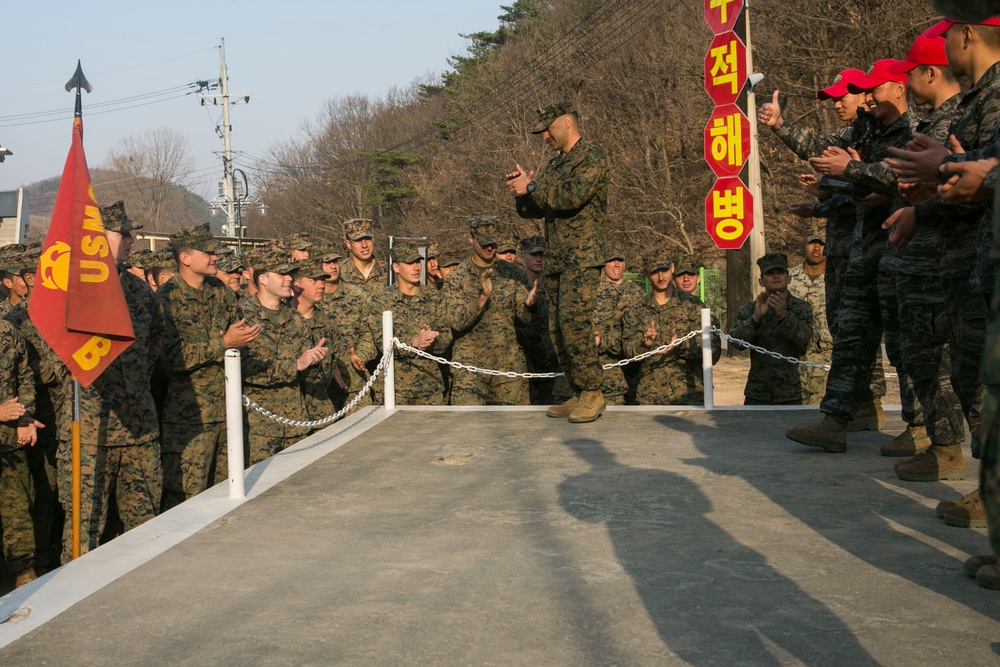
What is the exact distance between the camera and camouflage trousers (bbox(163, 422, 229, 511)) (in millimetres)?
7758

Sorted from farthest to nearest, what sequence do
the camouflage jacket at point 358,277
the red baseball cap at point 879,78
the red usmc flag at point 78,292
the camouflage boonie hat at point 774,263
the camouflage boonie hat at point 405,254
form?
the camouflage jacket at point 358,277
the camouflage boonie hat at point 405,254
the camouflage boonie hat at point 774,263
the red usmc flag at point 78,292
the red baseball cap at point 879,78

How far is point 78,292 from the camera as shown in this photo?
630 cm

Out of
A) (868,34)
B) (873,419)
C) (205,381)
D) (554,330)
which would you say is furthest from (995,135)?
(868,34)

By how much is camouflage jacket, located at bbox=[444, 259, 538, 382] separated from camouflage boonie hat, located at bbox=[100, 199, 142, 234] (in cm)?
300

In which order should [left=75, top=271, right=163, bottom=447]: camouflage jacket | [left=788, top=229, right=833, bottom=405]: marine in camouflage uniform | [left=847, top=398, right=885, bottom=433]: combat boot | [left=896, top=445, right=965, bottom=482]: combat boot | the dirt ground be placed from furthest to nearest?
the dirt ground
[left=788, top=229, right=833, bottom=405]: marine in camouflage uniform
[left=847, top=398, right=885, bottom=433]: combat boot
[left=75, top=271, right=163, bottom=447]: camouflage jacket
[left=896, top=445, right=965, bottom=482]: combat boot

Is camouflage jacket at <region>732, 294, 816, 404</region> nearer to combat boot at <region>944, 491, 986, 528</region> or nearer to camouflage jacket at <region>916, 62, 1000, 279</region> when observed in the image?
camouflage jacket at <region>916, 62, 1000, 279</region>

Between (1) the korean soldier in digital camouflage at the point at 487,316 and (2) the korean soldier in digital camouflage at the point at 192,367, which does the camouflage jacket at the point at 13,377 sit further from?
(1) the korean soldier in digital camouflage at the point at 487,316

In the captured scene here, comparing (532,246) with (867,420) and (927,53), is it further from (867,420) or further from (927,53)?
(927,53)

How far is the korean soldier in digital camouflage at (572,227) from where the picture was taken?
24.5 feet

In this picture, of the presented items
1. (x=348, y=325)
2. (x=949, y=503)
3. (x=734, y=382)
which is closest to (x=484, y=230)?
(x=348, y=325)

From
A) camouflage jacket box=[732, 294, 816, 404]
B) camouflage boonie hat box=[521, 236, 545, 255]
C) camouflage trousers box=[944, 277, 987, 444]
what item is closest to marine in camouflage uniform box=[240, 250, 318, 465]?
camouflage boonie hat box=[521, 236, 545, 255]

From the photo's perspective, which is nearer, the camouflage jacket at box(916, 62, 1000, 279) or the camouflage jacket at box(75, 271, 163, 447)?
the camouflage jacket at box(916, 62, 1000, 279)

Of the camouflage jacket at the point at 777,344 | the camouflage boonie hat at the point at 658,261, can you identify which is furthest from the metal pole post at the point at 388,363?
the camouflage jacket at the point at 777,344

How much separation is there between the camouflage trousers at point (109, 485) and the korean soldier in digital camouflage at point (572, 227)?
292 cm
